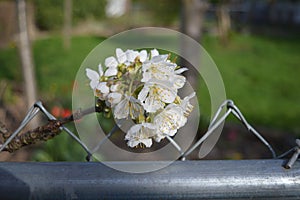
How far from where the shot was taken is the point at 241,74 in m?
5.98

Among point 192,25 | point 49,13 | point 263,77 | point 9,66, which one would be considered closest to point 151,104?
point 192,25

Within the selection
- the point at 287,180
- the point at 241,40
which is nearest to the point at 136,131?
the point at 287,180

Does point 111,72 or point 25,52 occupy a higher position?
point 111,72

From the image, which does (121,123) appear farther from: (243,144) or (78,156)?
(243,144)

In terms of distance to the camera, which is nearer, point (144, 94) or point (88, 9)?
point (144, 94)

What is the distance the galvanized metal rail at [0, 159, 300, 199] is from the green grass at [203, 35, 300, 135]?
2.99 meters

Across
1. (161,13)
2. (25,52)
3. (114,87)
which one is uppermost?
(114,87)

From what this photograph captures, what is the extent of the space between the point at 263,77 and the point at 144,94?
5.49 m

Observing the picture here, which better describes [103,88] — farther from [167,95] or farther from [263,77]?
[263,77]

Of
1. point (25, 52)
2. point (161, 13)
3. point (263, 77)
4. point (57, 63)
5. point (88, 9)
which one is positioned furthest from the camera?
point (161, 13)

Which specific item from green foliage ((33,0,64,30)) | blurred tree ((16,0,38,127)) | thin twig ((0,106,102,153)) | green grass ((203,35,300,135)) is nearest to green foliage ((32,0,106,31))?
green foliage ((33,0,64,30))

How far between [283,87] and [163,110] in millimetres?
4938

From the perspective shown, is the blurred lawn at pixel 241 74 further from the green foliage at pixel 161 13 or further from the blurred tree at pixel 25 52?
the green foliage at pixel 161 13

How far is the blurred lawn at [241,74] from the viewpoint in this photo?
12.5 ft
